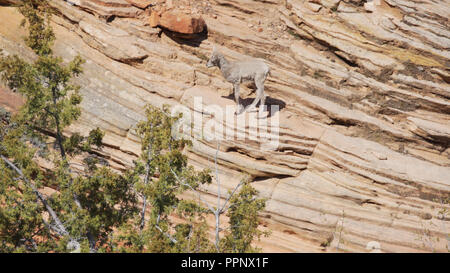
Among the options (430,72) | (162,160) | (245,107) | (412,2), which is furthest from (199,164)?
(412,2)

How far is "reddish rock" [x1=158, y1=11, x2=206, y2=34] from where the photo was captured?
61.1ft

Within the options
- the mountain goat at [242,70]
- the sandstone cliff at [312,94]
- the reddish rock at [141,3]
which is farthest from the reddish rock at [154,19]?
the mountain goat at [242,70]

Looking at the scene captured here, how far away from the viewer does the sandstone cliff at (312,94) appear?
1605 centimetres

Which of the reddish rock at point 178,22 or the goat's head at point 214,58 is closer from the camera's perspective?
the goat's head at point 214,58

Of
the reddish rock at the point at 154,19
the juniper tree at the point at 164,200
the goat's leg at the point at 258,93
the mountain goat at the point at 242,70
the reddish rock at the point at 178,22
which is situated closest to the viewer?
the juniper tree at the point at 164,200

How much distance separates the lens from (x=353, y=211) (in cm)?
1598

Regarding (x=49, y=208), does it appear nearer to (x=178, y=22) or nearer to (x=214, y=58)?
(x=214, y=58)

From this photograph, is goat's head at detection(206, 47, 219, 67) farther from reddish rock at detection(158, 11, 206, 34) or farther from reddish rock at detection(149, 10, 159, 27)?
reddish rock at detection(149, 10, 159, 27)

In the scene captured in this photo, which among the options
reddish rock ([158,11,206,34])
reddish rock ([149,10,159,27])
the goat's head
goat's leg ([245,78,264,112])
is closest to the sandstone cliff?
reddish rock ([149,10,159,27])

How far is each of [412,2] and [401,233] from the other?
10502 millimetres

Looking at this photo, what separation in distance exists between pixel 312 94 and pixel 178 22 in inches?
247

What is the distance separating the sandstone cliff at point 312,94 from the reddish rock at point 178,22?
0.18m

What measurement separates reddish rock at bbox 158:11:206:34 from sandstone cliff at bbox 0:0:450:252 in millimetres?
183

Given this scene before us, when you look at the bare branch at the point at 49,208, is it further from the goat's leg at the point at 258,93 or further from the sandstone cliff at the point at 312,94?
the goat's leg at the point at 258,93
